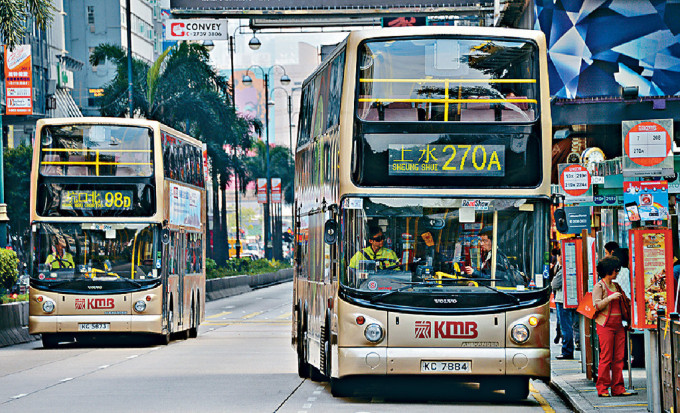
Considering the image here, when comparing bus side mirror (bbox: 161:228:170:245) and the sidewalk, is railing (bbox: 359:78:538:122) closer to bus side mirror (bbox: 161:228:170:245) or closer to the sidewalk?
the sidewalk

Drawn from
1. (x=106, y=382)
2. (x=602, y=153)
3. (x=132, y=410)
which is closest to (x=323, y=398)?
(x=132, y=410)

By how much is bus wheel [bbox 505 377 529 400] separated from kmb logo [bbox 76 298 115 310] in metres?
11.0

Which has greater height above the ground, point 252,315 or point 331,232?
point 331,232

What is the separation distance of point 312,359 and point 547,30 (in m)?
21.0

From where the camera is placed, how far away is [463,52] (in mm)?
15008

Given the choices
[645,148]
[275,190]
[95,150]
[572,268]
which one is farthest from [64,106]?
[645,148]

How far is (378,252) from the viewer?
14.6 m

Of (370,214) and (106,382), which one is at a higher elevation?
(370,214)

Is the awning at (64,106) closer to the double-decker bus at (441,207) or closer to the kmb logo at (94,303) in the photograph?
the kmb logo at (94,303)

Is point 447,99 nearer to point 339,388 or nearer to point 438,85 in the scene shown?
point 438,85

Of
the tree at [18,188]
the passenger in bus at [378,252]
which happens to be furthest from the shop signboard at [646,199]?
the tree at [18,188]

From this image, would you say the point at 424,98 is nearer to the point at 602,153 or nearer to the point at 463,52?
the point at 463,52

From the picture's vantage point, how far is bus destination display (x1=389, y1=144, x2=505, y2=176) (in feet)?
48.6

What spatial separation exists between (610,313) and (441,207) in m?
2.24
